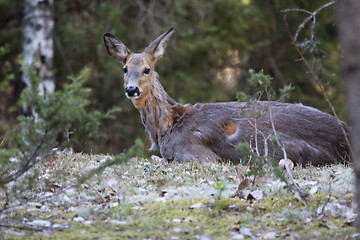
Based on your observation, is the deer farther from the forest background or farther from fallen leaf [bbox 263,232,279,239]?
the forest background

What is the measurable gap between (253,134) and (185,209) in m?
3.07

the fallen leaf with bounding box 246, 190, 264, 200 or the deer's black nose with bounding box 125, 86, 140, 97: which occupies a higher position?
the deer's black nose with bounding box 125, 86, 140, 97

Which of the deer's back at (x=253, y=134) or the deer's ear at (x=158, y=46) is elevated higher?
the deer's ear at (x=158, y=46)

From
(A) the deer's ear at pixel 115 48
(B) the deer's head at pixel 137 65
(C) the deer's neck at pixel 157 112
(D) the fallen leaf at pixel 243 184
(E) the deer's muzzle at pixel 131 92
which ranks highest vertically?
(A) the deer's ear at pixel 115 48

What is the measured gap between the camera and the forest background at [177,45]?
1537cm

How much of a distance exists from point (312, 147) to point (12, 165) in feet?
15.0

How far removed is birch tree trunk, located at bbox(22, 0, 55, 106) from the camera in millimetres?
13312

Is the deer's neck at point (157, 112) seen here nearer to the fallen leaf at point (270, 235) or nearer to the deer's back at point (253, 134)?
the deer's back at point (253, 134)

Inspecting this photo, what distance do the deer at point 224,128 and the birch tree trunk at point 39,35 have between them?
16.5ft

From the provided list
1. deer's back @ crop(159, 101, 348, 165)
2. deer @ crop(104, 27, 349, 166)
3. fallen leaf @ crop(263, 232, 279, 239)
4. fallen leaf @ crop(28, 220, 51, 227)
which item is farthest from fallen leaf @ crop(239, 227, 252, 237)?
deer's back @ crop(159, 101, 348, 165)

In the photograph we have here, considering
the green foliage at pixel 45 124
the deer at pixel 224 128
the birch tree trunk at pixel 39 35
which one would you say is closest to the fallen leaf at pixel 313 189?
the deer at pixel 224 128

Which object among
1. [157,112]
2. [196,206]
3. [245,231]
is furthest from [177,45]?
[245,231]

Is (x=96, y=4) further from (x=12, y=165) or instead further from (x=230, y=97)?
(x=12, y=165)

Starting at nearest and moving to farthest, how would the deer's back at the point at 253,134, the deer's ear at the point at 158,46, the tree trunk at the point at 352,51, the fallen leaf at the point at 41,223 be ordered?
the tree trunk at the point at 352,51 → the fallen leaf at the point at 41,223 → the deer's back at the point at 253,134 → the deer's ear at the point at 158,46
